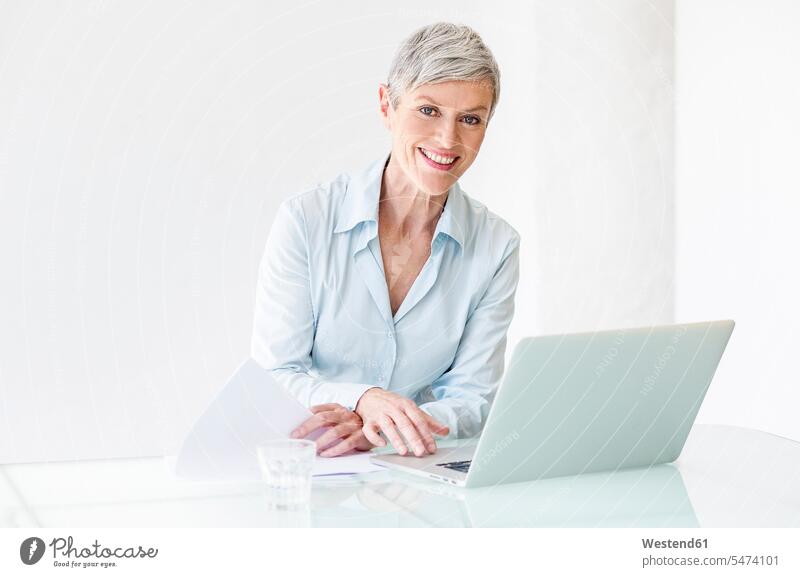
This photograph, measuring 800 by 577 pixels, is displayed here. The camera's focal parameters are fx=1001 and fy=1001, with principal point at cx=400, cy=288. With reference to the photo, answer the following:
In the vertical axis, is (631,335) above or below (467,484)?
above

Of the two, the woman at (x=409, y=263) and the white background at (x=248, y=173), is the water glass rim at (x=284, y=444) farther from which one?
the white background at (x=248, y=173)

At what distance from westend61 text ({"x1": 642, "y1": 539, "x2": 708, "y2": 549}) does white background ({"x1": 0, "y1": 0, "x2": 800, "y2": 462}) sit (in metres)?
1.66

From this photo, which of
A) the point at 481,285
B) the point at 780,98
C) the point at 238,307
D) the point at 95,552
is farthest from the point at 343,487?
the point at 238,307

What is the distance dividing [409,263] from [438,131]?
225mm

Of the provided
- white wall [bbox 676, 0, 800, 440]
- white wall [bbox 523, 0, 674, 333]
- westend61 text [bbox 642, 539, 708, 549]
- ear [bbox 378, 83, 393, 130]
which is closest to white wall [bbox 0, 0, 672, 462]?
white wall [bbox 523, 0, 674, 333]

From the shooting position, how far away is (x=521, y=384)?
994 mm

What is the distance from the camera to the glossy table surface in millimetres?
919

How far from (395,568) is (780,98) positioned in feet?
5.85

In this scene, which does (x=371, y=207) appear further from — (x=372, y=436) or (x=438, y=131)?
(x=372, y=436)

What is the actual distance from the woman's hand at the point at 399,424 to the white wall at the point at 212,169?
1673mm

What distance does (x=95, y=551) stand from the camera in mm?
875

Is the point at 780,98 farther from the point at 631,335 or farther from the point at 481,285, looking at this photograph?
the point at 631,335

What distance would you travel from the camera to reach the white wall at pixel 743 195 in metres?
2.28

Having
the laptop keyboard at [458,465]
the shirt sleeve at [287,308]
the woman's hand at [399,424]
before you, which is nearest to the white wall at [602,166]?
the shirt sleeve at [287,308]
